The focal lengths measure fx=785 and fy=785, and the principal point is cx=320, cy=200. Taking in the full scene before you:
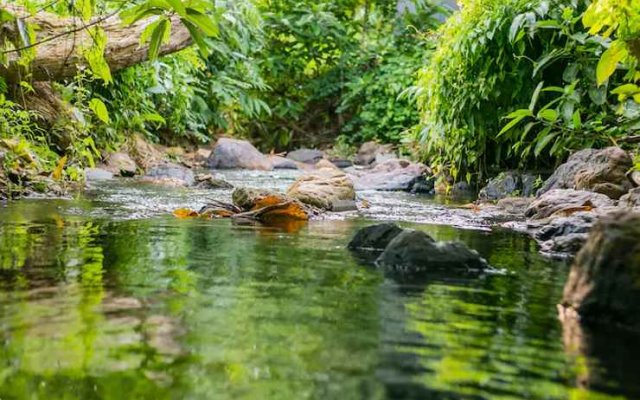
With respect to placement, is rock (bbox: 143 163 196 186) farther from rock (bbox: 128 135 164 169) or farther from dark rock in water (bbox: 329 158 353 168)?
dark rock in water (bbox: 329 158 353 168)

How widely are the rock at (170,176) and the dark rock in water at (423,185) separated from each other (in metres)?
2.13

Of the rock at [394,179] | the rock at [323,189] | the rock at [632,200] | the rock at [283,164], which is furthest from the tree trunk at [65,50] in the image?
the rock at [283,164]

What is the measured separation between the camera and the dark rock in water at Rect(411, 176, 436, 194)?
760 cm

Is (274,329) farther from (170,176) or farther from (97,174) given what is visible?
(170,176)

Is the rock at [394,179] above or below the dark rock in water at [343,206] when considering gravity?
above

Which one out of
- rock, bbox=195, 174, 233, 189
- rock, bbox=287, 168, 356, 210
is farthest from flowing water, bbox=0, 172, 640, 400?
rock, bbox=195, 174, 233, 189

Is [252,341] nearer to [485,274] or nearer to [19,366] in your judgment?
[19,366]

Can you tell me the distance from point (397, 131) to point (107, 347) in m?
11.5

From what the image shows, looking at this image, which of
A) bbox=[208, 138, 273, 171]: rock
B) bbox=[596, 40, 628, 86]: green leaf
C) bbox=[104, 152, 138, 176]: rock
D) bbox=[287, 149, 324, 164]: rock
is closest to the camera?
bbox=[596, 40, 628, 86]: green leaf

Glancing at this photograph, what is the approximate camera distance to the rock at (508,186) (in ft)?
20.3

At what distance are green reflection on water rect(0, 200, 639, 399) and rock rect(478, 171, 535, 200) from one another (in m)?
3.32

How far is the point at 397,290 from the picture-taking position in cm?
225

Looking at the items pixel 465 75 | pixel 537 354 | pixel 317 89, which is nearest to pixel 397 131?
pixel 317 89

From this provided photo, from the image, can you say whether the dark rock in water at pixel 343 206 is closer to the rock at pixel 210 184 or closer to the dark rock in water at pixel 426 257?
the rock at pixel 210 184
